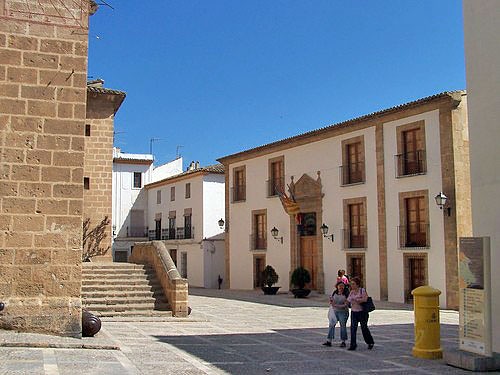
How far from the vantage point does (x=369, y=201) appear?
21.6 m

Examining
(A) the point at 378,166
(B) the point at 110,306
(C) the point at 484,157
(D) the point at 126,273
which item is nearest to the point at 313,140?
(A) the point at 378,166

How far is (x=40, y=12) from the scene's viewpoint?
9242 millimetres

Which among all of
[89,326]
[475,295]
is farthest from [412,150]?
[89,326]

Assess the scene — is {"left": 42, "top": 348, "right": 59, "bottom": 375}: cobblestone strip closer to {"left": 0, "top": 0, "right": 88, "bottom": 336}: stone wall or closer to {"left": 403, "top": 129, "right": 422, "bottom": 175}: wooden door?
{"left": 0, "top": 0, "right": 88, "bottom": 336}: stone wall

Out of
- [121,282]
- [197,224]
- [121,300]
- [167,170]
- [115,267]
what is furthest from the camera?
[167,170]

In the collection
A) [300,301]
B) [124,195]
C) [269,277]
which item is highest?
[124,195]

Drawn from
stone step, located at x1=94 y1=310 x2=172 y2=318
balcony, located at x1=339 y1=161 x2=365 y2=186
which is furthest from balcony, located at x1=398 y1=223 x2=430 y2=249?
stone step, located at x1=94 y1=310 x2=172 y2=318

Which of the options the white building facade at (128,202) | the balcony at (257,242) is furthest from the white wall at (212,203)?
the white building facade at (128,202)

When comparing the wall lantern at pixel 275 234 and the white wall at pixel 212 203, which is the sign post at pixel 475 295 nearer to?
the wall lantern at pixel 275 234

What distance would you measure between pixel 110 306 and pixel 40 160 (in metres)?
5.66

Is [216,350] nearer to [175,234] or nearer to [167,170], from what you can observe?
[175,234]

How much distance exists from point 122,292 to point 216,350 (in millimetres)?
5536

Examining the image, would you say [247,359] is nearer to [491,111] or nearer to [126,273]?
[491,111]

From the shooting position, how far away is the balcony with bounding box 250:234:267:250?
2736 cm
